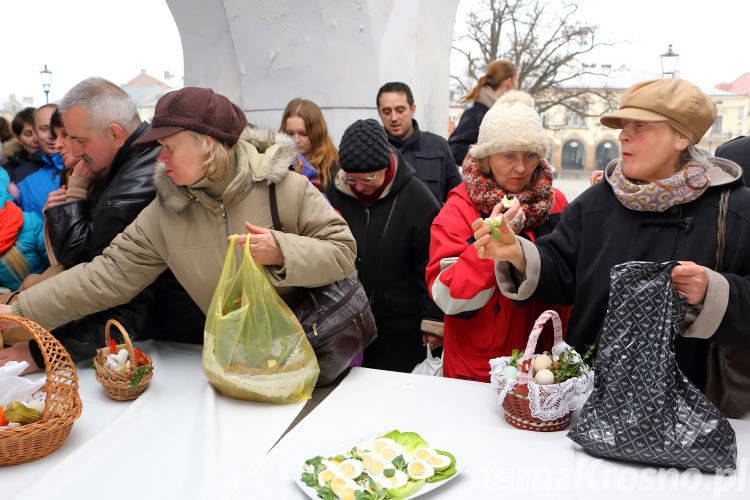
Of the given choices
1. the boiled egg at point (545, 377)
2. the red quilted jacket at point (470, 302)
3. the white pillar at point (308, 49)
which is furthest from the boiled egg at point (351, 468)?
the white pillar at point (308, 49)

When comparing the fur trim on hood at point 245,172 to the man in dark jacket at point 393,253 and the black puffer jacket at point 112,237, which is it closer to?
the black puffer jacket at point 112,237

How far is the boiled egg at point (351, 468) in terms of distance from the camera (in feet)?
4.33

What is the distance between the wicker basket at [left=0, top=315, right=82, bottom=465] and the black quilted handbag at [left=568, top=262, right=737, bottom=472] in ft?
4.38

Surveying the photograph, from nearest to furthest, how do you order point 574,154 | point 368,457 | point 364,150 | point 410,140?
1. point 368,457
2. point 364,150
3. point 410,140
4. point 574,154

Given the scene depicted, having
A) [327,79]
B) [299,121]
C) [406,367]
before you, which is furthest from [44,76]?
[406,367]

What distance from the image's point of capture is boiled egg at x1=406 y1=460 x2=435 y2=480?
4.33 feet

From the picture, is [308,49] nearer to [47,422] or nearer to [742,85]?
[47,422]

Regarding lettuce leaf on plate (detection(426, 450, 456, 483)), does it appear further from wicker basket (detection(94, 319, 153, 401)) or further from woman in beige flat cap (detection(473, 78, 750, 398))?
wicker basket (detection(94, 319, 153, 401))

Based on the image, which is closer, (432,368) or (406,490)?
(406,490)

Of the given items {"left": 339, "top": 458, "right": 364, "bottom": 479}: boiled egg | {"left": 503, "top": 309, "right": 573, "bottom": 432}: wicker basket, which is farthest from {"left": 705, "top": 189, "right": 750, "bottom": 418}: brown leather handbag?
{"left": 339, "top": 458, "right": 364, "bottom": 479}: boiled egg

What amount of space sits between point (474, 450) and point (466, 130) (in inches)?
128

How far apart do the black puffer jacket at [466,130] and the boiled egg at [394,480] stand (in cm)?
322

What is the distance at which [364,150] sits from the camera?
248cm

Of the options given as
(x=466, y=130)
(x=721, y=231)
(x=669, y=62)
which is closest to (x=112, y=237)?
(x=721, y=231)
